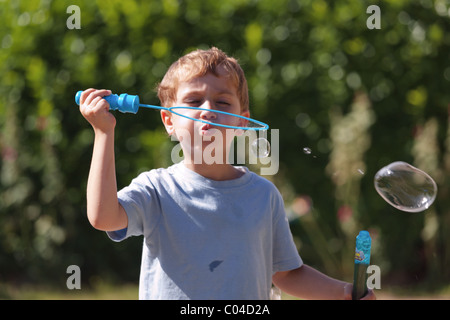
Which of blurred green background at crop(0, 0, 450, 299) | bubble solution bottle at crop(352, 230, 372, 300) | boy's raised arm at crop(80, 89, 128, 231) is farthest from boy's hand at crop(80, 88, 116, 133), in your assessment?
blurred green background at crop(0, 0, 450, 299)

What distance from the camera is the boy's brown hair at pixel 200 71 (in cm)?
199

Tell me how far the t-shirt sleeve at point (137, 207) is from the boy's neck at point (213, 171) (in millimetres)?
153

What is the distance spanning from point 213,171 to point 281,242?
325 mm

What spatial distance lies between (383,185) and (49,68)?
2678 millimetres

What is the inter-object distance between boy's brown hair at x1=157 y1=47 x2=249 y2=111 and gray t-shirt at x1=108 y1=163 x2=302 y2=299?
29 centimetres

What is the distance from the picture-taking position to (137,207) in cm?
182

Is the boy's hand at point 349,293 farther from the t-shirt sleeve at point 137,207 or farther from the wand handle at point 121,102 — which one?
the wand handle at point 121,102

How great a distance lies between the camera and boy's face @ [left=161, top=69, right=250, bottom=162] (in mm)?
1913

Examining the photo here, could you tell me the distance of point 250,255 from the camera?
6.13 ft

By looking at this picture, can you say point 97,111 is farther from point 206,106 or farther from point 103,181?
point 206,106

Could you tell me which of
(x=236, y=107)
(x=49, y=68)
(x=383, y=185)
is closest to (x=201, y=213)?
(x=236, y=107)

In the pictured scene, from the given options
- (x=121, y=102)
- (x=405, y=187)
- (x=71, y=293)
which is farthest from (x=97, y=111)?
(x=71, y=293)

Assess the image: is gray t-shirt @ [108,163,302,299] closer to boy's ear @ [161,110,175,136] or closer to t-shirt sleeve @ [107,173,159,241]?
t-shirt sleeve @ [107,173,159,241]

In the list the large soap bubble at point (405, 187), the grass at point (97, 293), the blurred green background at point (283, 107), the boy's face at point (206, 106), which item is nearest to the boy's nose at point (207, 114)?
the boy's face at point (206, 106)
